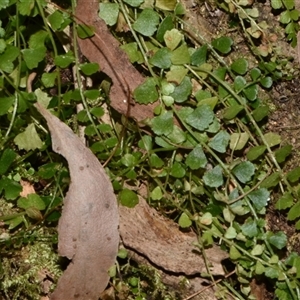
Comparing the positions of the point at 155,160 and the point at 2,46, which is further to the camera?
the point at 155,160

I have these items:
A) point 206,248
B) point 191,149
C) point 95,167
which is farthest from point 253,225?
point 95,167

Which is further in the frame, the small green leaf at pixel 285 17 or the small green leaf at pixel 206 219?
the small green leaf at pixel 285 17

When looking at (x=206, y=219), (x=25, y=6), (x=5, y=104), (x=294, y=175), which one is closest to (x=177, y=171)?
(x=206, y=219)

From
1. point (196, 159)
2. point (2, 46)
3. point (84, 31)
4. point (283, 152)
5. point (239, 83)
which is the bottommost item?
point (283, 152)

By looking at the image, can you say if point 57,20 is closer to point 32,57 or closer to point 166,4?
point 32,57

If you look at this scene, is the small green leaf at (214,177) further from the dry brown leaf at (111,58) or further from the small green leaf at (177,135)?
the dry brown leaf at (111,58)

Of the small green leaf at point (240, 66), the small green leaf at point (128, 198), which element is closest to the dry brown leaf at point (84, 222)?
the small green leaf at point (128, 198)
